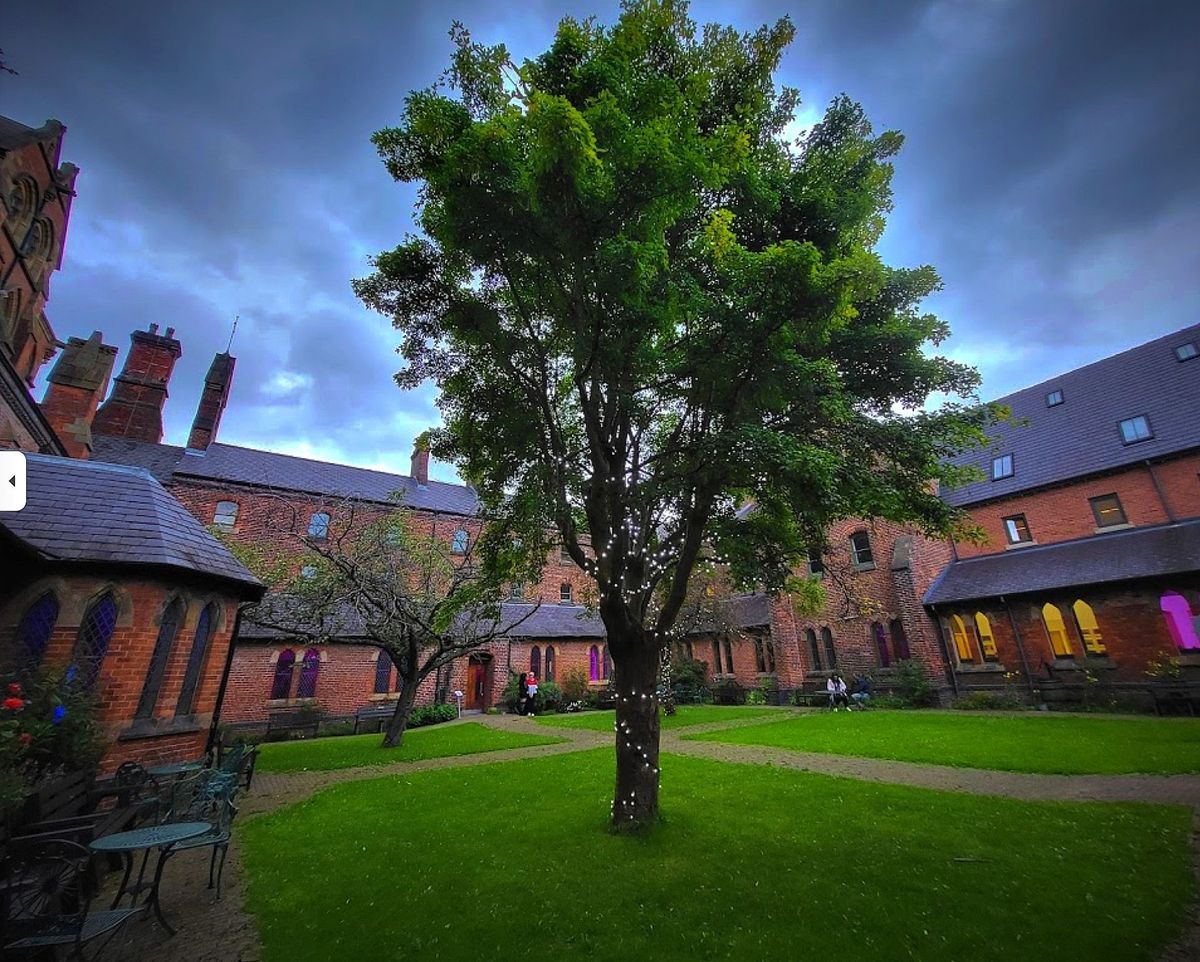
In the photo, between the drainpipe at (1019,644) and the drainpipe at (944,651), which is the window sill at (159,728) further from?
the drainpipe at (1019,644)

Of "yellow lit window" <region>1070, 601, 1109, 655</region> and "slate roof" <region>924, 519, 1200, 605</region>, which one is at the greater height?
"slate roof" <region>924, 519, 1200, 605</region>

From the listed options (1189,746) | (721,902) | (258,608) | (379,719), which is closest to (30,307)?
(258,608)

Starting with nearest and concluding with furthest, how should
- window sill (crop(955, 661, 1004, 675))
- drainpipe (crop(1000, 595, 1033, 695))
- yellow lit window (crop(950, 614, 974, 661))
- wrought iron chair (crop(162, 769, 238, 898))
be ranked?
wrought iron chair (crop(162, 769, 238, 898)) < drainpipe (crop(1000, 595, 1033, 695)) < window sill (crop(955, 661, 1004, 675)) < yellow lit window (crop(950, 614, 974, 661))

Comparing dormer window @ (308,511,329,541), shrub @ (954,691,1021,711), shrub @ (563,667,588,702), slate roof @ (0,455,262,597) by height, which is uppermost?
dormer window @ (308,511,329,541)

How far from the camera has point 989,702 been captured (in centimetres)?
1905

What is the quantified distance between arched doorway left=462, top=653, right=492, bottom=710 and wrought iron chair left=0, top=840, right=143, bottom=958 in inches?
973

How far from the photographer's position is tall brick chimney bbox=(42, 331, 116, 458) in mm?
20109

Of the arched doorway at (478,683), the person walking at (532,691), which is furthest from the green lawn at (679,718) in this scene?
the arched doorway at (478,683)

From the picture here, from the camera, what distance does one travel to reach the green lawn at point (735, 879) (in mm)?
4266

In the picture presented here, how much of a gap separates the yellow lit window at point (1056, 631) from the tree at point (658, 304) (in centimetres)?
1700

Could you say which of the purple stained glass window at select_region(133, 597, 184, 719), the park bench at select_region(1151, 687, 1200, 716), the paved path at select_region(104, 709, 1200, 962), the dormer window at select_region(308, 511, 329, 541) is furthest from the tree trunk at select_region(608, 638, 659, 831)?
the dormer window at select_region(308, 511, 329, 541)

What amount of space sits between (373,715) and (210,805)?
1665cm

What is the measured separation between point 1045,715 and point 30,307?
120ft

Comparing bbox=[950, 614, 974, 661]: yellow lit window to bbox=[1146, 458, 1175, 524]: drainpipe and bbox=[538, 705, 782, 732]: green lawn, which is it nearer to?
bbox=[1146, 458, 1175, 524]: drainpipe
